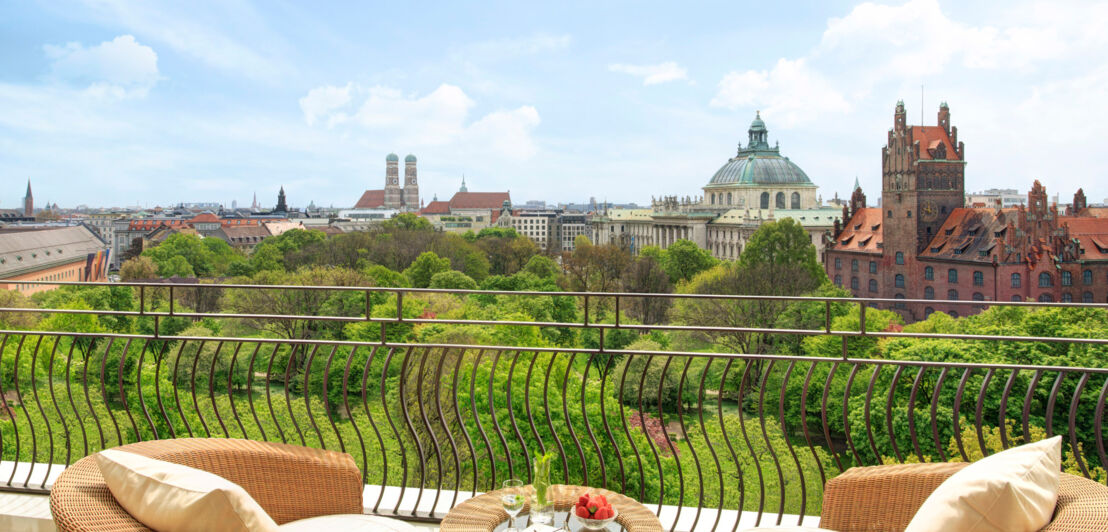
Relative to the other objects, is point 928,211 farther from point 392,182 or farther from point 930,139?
point 392,182

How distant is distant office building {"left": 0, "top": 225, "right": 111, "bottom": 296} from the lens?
178 feet

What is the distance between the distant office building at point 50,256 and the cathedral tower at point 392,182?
10393 cm

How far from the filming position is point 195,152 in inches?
5197

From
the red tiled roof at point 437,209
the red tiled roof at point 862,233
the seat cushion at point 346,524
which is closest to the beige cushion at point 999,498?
the seat cushion at point 346,524

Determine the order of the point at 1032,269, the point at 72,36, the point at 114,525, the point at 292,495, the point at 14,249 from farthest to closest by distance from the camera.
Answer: the point at 72,36, the point at 14,249, the point at 1032,269, the point at 292,495, the point at 114,525

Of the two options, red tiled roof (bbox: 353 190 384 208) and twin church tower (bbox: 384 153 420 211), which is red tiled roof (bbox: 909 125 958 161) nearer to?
twin church tower (bbox: 384 153 420 211)

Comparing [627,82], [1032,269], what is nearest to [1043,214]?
[1032,269]

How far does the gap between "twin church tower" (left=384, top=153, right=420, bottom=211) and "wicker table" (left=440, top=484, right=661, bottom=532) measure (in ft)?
580

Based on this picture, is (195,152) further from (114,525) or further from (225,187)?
(114,525)

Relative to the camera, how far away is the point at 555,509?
2990 mm

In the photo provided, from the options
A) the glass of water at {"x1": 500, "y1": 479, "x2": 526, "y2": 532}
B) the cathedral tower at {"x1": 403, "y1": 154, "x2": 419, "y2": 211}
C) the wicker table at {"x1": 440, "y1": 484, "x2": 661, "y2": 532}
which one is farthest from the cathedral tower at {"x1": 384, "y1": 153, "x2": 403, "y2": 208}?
the glass of water at {"x1": 500, "y1": 479, "x2": 526, "y2": 532}

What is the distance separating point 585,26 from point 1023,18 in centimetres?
4325

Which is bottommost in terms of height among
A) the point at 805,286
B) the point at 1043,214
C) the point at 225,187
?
the point at 805,286

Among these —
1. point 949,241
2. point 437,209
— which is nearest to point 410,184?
point 437,209
